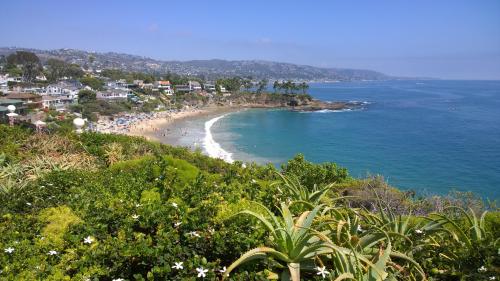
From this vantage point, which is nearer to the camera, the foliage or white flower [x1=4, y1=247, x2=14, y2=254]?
white flower [x1=4, y1=247, x2=14, y2=254]

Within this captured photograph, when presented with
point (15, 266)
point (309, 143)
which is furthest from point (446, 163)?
point (15, 266)

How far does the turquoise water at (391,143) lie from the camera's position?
39.0m

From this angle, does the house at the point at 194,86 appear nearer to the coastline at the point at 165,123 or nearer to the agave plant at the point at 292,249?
the coastline at the point at 165,123

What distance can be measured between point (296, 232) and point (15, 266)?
2.67 m

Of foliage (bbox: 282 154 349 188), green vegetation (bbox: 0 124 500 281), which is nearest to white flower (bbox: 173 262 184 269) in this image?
green vegetation (bbox: 0 124 500 281)

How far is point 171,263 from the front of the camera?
10.7 feet

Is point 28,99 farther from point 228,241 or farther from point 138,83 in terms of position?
point 228,241

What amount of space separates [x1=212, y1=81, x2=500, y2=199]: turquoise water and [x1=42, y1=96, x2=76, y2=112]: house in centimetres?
3237

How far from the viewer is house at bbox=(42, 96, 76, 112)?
74.9 metres

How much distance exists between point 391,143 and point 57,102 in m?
67.3

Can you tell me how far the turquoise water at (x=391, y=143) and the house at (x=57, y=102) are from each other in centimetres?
3237

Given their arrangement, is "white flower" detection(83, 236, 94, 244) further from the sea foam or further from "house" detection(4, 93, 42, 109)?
"house" detection(4, 93, 42, 109)

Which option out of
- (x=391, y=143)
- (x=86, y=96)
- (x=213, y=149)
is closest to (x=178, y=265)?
(x=213, y=149)

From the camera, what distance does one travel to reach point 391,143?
182ft
